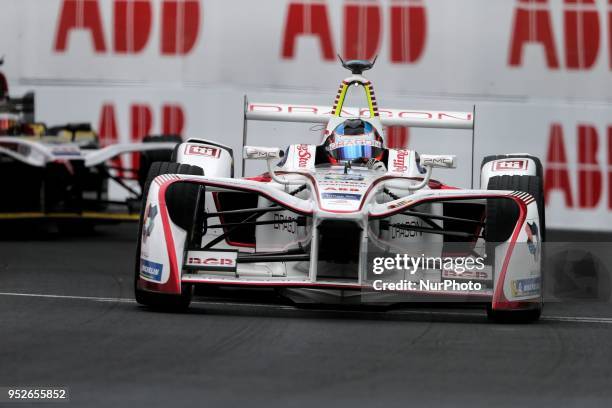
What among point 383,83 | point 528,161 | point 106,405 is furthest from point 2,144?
point 106,405

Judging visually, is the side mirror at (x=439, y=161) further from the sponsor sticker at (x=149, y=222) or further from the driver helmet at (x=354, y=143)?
the sponsor sticker at (x=149, y=222)

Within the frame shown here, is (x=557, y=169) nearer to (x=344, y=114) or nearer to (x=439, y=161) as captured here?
(x=344, y=114)

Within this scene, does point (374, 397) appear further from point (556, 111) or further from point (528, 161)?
point (556, 111)

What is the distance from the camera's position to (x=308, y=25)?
19.3m

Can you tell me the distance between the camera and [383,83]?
19219 millimetres

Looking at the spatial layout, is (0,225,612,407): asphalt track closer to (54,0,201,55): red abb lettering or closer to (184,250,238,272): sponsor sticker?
(184,250,238,272): sponsor sticker

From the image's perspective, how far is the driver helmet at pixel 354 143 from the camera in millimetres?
11102

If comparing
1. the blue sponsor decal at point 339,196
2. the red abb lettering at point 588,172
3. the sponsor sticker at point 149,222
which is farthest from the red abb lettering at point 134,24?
the blue sponsor decal at point 339,196

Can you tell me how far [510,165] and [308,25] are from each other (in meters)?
8.52

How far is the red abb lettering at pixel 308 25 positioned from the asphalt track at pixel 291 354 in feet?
28.8

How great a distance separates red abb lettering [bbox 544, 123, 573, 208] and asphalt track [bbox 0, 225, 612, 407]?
7.54 m

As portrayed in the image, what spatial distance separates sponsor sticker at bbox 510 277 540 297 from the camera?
9281mm

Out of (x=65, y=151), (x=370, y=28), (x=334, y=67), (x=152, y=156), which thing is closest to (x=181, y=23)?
(x=334, y=67)

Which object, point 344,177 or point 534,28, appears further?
point 534,28
